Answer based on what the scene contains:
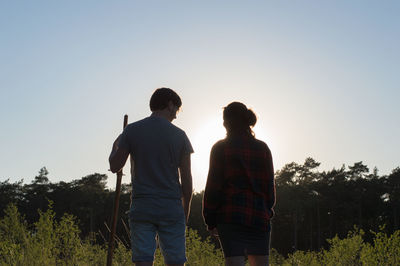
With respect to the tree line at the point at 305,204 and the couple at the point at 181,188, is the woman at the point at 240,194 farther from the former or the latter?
the tree line at the point at 305,204

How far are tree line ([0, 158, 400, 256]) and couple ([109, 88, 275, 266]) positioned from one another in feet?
178

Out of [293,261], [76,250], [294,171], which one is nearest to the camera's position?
[76,250]

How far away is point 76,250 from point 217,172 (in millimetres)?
5423

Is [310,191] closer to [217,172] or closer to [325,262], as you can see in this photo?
[325,262]

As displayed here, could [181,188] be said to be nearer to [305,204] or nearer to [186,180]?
[186,180]

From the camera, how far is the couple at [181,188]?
11.3ft

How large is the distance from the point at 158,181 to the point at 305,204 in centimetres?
5932

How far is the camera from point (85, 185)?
6725 centimetres

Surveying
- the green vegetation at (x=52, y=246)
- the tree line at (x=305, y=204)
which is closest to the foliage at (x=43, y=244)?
the green vegetation at (x=52, y=246)

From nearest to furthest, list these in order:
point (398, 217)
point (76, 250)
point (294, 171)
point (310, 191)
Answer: point (76, 250), point (398, 217), point (310, 191), point (294, 171)

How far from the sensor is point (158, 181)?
3.50 meters

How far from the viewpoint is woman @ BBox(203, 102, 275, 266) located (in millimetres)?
3475

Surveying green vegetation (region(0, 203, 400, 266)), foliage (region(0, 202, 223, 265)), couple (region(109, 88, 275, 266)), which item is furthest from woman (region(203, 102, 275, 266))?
foliage (region(0, 202, 223, 265))

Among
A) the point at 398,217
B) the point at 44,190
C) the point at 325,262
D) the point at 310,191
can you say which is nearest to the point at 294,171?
the point at 310,191
